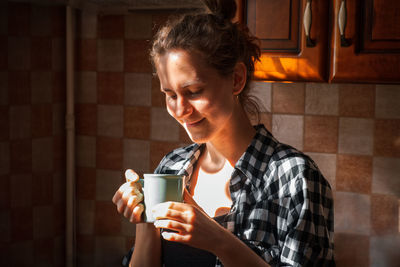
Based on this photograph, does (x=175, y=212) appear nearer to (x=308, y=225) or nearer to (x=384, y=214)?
(x=308, y=225)

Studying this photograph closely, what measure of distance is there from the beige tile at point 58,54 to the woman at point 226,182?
0.81 metres

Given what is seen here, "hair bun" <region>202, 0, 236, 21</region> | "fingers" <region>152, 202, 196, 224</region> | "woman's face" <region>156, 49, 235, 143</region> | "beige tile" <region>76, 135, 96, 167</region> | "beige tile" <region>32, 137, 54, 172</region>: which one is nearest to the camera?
"fingers" <region>152, 202, 196, 224</region>

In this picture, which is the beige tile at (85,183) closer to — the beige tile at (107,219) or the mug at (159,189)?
the beige tile at (107,219)

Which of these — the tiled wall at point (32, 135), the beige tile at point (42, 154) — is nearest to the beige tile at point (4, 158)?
the tiled wall at point (32, 135)

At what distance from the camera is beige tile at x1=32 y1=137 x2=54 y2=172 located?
1791 millimetres

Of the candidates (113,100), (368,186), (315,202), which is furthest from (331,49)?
(113,100)

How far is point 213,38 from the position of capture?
1081 mm

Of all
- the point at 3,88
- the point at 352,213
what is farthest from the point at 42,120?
the point at 352,213

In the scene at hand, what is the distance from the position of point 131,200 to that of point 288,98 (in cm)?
84

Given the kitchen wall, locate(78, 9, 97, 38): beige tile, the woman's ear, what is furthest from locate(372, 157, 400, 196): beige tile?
locate(78, 9, 97, 38): beige tile

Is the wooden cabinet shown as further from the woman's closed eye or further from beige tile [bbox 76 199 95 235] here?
beige tile [bbox 76 199 95 235]

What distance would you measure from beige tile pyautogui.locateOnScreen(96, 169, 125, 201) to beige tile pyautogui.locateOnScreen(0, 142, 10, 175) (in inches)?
14.0

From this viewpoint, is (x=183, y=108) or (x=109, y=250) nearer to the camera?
(x=183, y=108)

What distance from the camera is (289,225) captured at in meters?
1.00
